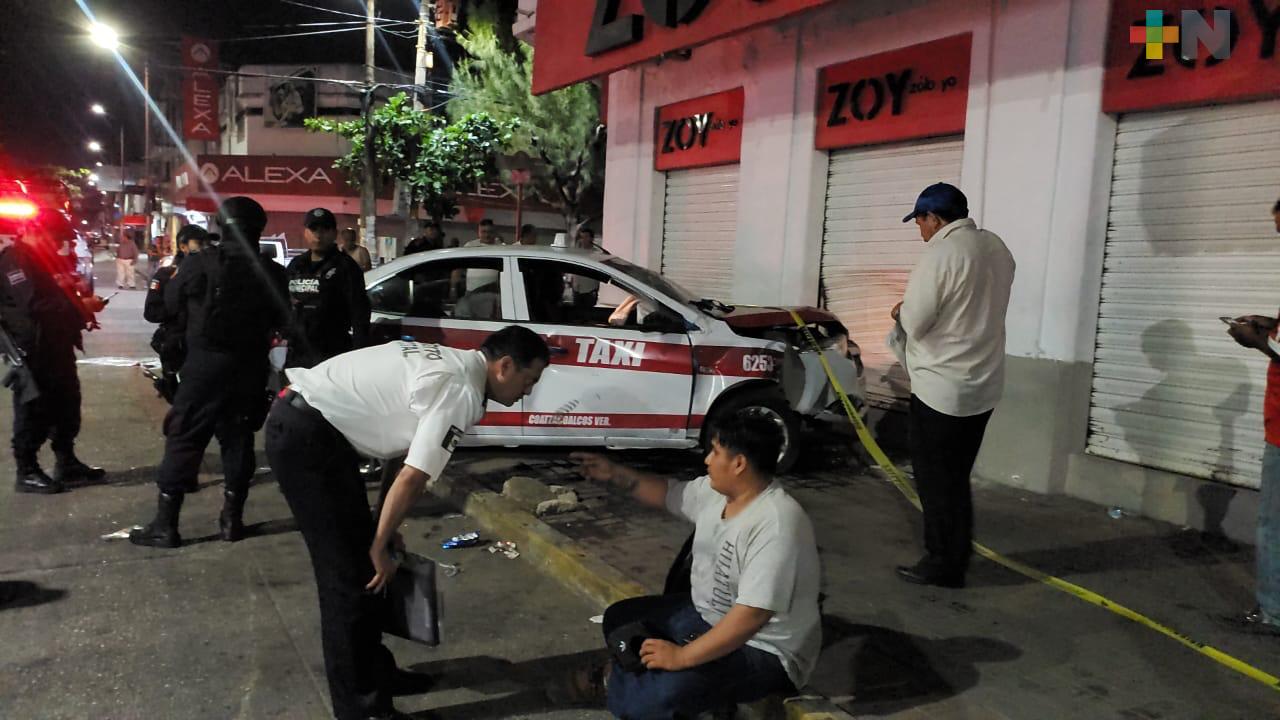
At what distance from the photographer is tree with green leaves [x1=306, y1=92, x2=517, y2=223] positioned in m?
20.2

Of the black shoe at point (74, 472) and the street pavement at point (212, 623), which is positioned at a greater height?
the black shoe at point (74, 472)

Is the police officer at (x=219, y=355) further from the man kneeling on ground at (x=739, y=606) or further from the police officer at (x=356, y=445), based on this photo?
the man kneeling on ground at (x=739, y=606)

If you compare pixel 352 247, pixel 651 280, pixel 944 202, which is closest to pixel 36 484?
pixel 352 247

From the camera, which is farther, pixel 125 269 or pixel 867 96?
pixel 125 269

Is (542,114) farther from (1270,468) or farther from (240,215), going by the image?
(1270,468)

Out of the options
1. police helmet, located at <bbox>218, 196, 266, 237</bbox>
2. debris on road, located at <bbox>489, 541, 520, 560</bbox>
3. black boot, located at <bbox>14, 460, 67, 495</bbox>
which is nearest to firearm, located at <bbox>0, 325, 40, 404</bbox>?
black boot, located at <bbox>14, 460, 67, 495</bbox>

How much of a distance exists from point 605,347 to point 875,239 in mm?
3126

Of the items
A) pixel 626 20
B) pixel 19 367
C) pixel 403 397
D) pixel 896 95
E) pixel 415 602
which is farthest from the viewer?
pixel 626 20

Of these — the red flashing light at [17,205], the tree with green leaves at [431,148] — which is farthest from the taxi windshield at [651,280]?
the tree with green leaves at [431,148]

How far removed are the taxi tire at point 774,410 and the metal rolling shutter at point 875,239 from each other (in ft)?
4.68

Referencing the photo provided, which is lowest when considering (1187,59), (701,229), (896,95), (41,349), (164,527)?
(164,527)

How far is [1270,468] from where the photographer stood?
12.5 feet

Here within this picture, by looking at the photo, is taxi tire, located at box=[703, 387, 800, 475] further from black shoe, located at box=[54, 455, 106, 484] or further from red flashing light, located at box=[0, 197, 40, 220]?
red flashing light, located at box=[0, 197, 40, 220]

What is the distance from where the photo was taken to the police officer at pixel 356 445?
2846mm
